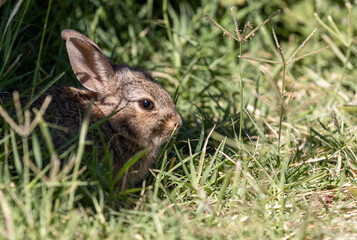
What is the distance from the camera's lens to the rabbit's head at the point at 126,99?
11.9ft

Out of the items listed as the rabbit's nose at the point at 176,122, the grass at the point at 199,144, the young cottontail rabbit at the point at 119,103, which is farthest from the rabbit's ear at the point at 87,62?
the rabbit's nose at the point at 176,122

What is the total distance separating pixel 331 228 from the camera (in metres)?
2.68

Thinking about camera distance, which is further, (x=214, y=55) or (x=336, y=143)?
(x=214, y=55)

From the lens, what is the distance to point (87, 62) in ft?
12.0

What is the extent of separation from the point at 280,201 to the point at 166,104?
1290 millimetres

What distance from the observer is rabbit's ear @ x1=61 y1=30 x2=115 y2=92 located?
3488mm

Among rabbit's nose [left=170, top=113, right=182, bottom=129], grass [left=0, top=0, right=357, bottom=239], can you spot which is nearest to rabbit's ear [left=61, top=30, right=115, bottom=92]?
grass [left=0, top=0, right=357, bottom=239]

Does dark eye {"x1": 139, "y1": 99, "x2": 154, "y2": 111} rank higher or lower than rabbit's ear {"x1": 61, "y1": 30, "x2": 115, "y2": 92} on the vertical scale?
lower

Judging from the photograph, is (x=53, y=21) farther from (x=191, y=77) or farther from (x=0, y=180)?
(x=0, y=180)

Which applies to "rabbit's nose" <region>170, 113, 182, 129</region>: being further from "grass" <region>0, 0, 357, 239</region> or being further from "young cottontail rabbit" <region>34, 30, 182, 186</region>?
"grass" <region>0, 0, 357, 239</region>

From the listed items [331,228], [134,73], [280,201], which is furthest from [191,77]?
[331,228]

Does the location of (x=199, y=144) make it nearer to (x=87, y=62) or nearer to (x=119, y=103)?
(x=119, y=103)

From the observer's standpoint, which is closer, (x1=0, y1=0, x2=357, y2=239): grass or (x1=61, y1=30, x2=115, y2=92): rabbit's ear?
(x1=0, y1=0, x2=357, y2=239): grass

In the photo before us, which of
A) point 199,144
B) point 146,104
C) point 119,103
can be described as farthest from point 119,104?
point 199,144
